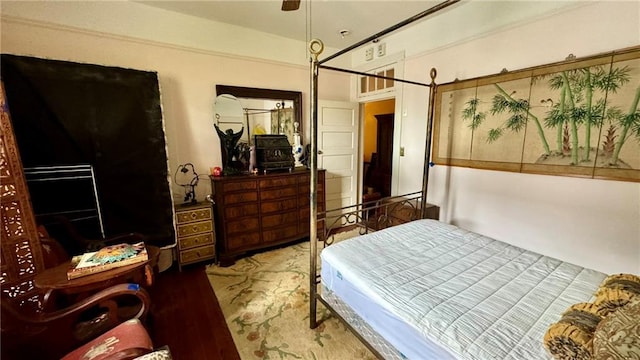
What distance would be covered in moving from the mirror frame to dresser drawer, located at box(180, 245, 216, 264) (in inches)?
71.0

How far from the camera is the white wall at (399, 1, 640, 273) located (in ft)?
6.01

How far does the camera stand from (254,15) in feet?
9.01

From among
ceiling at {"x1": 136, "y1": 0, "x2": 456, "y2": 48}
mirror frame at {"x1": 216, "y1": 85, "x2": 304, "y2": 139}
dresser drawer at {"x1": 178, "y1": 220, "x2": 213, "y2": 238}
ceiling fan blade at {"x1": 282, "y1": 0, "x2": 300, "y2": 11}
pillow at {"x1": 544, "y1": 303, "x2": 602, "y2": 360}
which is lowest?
dresser drawer at {"x1": 178, "y1": 220, "x2": 213, "y2": 238}

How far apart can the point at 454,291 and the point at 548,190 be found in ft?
5.50

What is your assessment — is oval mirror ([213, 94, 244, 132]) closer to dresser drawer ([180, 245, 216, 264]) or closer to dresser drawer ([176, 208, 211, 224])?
dresser drawer ([176, 208, 211, 224])

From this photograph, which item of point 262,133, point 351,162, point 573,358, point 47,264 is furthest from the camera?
point 351,162

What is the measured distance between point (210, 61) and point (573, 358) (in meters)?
3.55

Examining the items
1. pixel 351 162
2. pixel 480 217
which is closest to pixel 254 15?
pixel 351 162

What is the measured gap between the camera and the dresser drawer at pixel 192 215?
2600 mm

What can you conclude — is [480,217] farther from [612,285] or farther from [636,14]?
[636,14]

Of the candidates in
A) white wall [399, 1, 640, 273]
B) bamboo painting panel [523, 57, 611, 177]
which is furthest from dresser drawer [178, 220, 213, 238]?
bamboo painting panel [523, 57, 611, 177]

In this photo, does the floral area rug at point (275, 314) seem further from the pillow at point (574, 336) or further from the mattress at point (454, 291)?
the pillow at point (574, 336)

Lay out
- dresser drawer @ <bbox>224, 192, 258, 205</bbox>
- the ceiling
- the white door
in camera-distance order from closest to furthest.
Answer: the ceiling < dresser drawer @ <bbox>224, 192, 258, 205</bbox> < the white door

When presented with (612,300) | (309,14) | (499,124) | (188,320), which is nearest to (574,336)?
(612,300)
